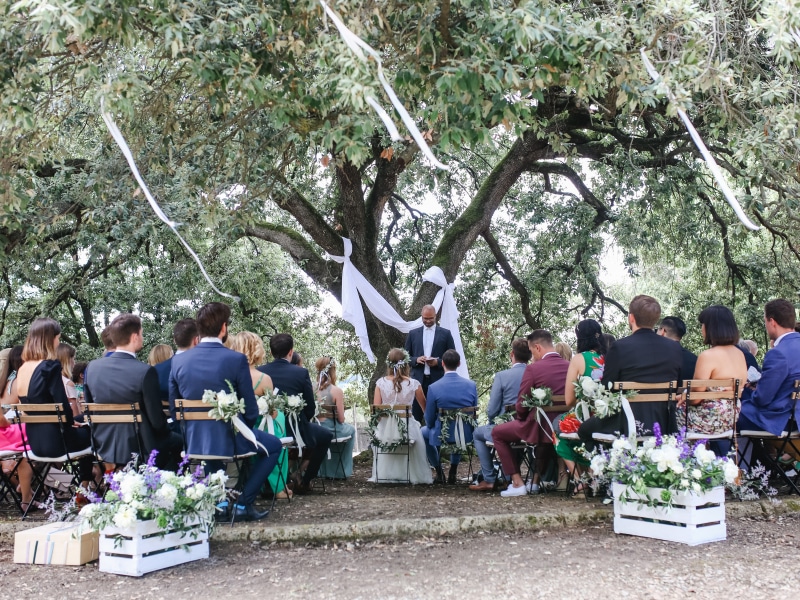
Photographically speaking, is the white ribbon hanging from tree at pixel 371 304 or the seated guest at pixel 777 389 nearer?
the seated guest at pixel 777 389

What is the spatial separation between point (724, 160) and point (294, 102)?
20.2ft

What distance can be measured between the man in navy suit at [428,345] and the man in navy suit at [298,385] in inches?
82.8

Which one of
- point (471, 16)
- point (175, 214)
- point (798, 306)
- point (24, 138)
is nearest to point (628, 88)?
point (471, 16)


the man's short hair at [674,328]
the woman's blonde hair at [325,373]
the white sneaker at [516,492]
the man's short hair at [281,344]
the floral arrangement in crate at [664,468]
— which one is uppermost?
the man's short hair at [674,328]

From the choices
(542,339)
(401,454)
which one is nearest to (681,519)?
(542,339)

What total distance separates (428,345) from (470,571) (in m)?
5.49

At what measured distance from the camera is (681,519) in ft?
15.5

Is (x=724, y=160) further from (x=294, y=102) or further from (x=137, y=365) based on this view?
(x=137, y=365)

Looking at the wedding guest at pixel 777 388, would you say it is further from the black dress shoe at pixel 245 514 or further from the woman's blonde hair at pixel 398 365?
the black dress shoe at pixel 245 514

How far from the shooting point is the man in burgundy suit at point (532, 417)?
6.55 m

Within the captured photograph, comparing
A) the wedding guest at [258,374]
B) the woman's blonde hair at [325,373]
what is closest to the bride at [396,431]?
the woman's blonde hair at [325,373]

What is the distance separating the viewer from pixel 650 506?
15.9ft

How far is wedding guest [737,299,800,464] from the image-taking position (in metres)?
5.87

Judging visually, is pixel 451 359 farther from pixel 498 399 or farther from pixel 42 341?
pixel 42 341
